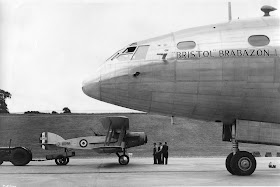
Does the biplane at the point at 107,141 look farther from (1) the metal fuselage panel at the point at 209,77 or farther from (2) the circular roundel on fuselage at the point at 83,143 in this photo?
(1) the metal fuselage panel at the point at 209,77

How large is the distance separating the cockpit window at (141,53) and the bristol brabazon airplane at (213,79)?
4cm

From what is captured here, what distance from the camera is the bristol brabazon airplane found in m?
12.3

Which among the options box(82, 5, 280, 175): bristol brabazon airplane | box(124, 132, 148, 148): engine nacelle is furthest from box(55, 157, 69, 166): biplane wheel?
box(82, 5, 280, 175): bristol brabazon airplane

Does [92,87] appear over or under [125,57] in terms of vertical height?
under

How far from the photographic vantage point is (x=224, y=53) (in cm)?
1243

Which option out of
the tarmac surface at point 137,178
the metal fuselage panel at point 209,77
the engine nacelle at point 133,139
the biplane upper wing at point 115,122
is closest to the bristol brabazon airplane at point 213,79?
the metal fuselage panel at point 209,77

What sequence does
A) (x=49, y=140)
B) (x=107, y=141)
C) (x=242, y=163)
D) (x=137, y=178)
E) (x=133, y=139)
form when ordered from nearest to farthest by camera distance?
(x=242, y=163), (x=137, y=178), (x=107, y=141), (x=133, y=139), (x=49, y=140)

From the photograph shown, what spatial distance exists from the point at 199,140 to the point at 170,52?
32.9m

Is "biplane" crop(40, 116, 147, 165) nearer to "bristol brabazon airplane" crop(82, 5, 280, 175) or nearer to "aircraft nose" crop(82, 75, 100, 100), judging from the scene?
"aircraft nose" crop(82, 75, 100, 100)

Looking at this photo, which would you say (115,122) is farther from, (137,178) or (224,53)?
(224,53)

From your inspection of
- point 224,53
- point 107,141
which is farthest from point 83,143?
point 224,53

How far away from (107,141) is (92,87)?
1045 cm

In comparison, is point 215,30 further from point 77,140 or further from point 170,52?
point 77,140

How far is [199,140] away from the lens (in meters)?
44.6
